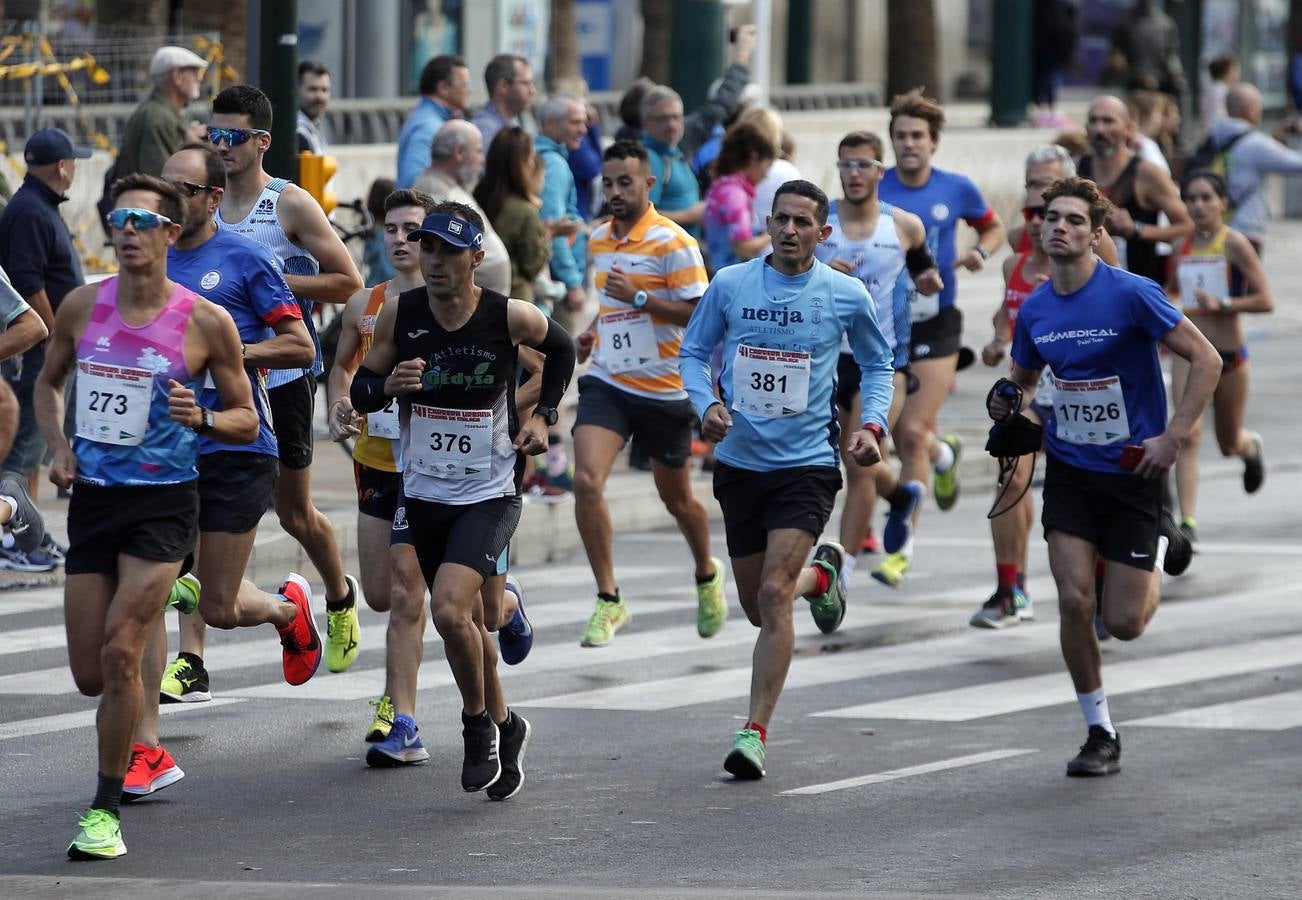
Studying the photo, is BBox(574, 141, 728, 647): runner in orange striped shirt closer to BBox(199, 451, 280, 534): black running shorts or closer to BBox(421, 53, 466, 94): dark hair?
BBox(199, 451, 280, 534): black running shorts

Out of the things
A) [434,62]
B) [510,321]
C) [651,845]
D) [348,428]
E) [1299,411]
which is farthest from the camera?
[1299,411]

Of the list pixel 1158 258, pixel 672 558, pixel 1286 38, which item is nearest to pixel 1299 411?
pixel 1158 258

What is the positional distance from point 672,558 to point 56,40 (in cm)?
725

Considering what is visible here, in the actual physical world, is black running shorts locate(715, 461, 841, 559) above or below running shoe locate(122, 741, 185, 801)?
above

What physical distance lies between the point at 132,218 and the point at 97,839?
1.70m

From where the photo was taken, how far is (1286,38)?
46938 mm

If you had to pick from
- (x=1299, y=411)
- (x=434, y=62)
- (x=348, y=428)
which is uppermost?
(x=434, y=62)

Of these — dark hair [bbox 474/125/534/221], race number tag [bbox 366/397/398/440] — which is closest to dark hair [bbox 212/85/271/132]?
race number tag [bbox 366/397/398/440]

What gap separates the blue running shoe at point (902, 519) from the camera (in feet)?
41.1

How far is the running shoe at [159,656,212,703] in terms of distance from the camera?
9438 mm

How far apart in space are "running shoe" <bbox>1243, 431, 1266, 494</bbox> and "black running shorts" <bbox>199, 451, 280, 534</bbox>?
745 centimetres

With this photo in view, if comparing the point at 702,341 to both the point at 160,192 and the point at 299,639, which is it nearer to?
the point at 299,639

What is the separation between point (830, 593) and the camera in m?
10.0

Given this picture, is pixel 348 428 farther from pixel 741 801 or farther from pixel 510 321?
→ pixel 741 801
